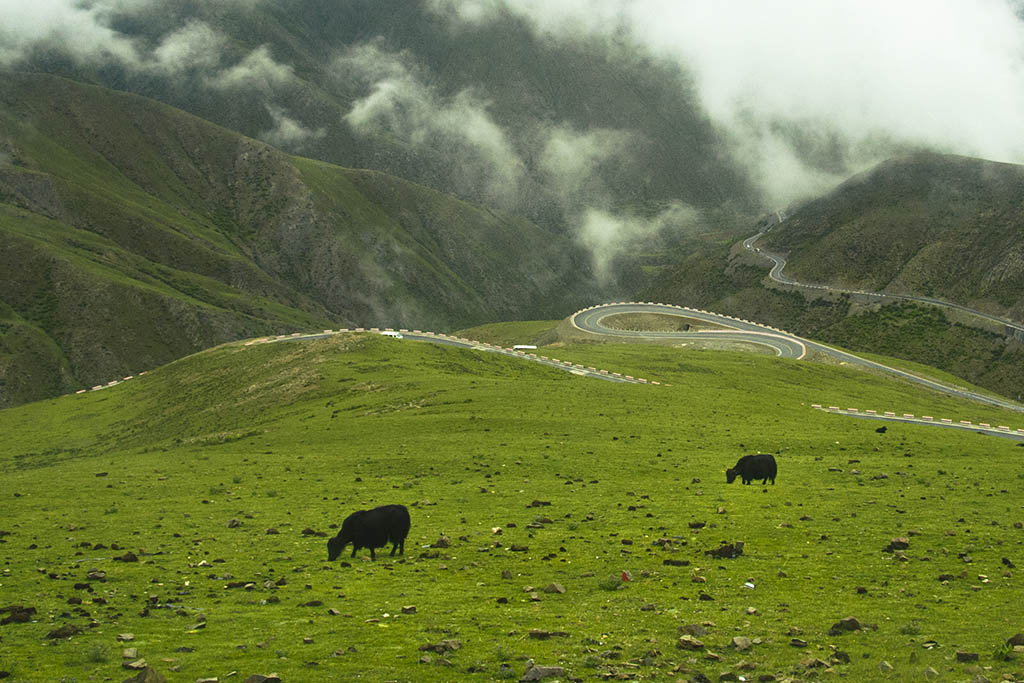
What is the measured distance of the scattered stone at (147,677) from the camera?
16.6 m

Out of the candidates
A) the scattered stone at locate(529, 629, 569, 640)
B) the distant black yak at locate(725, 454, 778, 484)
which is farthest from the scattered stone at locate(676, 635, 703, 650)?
the distant black yak at locate(725, 454, 778, 484)

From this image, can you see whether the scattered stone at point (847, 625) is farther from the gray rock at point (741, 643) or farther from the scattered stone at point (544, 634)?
the scattered stone at point (544, 634)

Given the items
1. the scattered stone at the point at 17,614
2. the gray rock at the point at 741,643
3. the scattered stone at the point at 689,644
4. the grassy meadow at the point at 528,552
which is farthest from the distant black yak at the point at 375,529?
the gray rock at the point at 741,643

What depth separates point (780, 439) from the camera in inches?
2135

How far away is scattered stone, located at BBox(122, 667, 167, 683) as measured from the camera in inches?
654

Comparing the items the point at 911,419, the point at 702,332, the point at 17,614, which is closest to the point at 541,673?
the point at 17,614

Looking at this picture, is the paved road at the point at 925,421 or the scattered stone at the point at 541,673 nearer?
the scattered stone at the point at 541,673

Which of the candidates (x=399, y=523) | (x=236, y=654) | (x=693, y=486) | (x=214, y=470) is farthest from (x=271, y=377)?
(x=236, y=654)

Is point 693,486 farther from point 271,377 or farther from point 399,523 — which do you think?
point 271,377

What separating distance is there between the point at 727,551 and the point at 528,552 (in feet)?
18.7

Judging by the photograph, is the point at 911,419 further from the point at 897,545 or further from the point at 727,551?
the point at 727,551

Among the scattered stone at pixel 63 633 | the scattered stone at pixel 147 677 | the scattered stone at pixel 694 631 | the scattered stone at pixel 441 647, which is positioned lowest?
the scattered stone at pixel 694 631

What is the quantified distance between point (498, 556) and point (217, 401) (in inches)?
2583

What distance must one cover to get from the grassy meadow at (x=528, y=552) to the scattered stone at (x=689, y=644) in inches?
2.4
